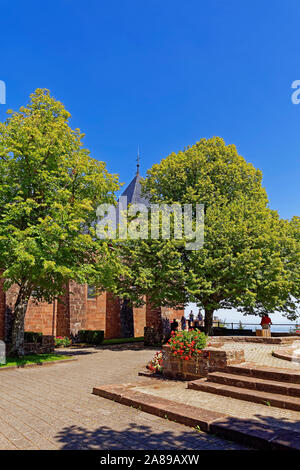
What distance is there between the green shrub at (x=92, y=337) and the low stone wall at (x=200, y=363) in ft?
45.9

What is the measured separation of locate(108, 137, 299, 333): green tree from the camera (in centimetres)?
1903

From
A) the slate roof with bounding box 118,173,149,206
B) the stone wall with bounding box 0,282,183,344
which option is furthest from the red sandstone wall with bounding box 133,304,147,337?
the slate roof with bounding box 118,173,149,206

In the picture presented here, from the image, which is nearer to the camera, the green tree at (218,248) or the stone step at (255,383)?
the stone step at (255,383)

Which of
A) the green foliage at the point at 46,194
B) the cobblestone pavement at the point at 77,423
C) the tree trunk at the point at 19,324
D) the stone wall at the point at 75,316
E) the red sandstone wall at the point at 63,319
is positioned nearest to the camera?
the cobblestone pavement at the point at 77,423

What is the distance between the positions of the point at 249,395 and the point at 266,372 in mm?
1143

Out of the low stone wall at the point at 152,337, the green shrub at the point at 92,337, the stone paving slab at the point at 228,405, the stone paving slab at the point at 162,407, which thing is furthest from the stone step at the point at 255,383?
the green shrub at the point at 92,337

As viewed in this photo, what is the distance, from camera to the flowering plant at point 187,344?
1052 centimetres

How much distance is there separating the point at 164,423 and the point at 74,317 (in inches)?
800

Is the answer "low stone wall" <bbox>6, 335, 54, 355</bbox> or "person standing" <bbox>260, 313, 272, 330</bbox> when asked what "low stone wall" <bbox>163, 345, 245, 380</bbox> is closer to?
"low stone wall" <bbox>6, 335, 54, 355</bbox>

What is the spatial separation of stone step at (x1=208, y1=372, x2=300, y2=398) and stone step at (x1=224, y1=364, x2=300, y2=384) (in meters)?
0.13

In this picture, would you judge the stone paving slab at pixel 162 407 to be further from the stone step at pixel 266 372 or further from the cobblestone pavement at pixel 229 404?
the stone step at pixel 266 372

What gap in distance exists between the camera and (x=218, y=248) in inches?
770

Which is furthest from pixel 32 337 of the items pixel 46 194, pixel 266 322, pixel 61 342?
pixel 266 322

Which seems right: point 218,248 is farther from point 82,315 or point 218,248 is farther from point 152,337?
point 82,315
